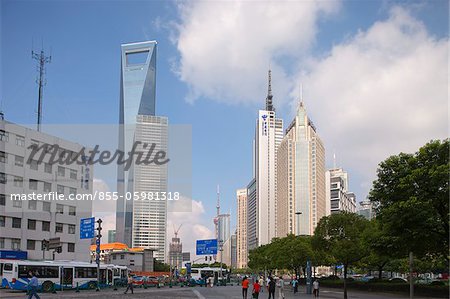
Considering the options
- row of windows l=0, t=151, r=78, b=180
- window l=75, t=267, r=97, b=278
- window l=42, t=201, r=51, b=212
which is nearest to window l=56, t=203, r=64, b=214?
window l=42, t=201, r=51, b=212

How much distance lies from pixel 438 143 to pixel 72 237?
54779 mm

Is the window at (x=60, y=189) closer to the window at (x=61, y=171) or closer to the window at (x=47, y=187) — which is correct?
the window at (x=47, y=187)

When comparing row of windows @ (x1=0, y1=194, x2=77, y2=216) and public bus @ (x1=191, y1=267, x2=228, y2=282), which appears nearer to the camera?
row of windows @ (x1=0, y1=194, x2=77, y2=216)

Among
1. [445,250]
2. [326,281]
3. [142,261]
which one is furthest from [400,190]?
[142,261]

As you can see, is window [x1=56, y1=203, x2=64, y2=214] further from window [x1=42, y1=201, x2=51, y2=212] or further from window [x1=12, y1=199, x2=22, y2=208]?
window [x1=12, y1=199, x2=22, y2=208]

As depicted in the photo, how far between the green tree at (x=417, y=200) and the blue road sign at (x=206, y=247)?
1909 inches

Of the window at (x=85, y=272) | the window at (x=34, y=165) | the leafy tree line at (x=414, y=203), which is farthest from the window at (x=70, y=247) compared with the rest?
the leafy tree line at (x=414, y=203)

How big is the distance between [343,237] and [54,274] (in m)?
26.5

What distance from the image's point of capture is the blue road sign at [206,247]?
8125 cm

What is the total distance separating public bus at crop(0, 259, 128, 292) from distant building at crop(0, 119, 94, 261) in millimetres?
14187

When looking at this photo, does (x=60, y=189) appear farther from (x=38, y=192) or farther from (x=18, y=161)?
(x=18, y=161)

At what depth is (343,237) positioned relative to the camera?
45.6 meters

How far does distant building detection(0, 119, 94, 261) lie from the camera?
6281cm

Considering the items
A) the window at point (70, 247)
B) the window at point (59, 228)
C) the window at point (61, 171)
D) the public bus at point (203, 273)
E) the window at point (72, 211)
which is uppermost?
the window at point (61, 171)
